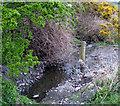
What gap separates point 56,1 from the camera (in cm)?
351

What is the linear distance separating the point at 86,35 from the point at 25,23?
15.7 ft

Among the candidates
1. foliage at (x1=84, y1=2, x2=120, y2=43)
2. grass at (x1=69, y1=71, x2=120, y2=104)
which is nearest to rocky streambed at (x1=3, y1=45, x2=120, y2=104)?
grass at (x1=69, y1=71, x2=120, y2=104)

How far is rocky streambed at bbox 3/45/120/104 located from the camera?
352 centimetres

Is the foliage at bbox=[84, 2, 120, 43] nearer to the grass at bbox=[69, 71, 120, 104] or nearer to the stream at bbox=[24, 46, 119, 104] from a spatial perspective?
the stream at bbox=[24, 46, 119, 104]

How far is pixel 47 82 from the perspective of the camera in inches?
170

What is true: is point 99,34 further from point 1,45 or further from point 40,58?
point 1,45

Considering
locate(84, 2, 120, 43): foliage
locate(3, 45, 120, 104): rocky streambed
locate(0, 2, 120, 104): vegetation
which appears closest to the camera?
locate(0, 2, 120, 104): vegetation

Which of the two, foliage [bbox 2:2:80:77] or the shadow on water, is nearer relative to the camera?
foliage [bbox 2:2:80:77]

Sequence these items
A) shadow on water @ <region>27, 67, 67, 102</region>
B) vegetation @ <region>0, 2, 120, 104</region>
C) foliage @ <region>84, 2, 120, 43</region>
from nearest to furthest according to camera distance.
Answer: vegetation @ <region>0, 2, 120, 104</region> < shadow on water @ <region>27, 67, 67, 102</region> < foliage @ <region>84, 2, 120, 43</region>

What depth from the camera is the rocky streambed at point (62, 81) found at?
3.52 metres

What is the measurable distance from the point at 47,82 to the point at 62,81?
0.41m

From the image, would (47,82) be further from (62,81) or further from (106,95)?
(106,95)

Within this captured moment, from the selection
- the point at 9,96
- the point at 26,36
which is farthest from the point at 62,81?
the point at 9,96

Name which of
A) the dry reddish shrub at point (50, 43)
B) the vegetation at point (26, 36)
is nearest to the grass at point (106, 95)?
the vegetation at point (26, 36)
